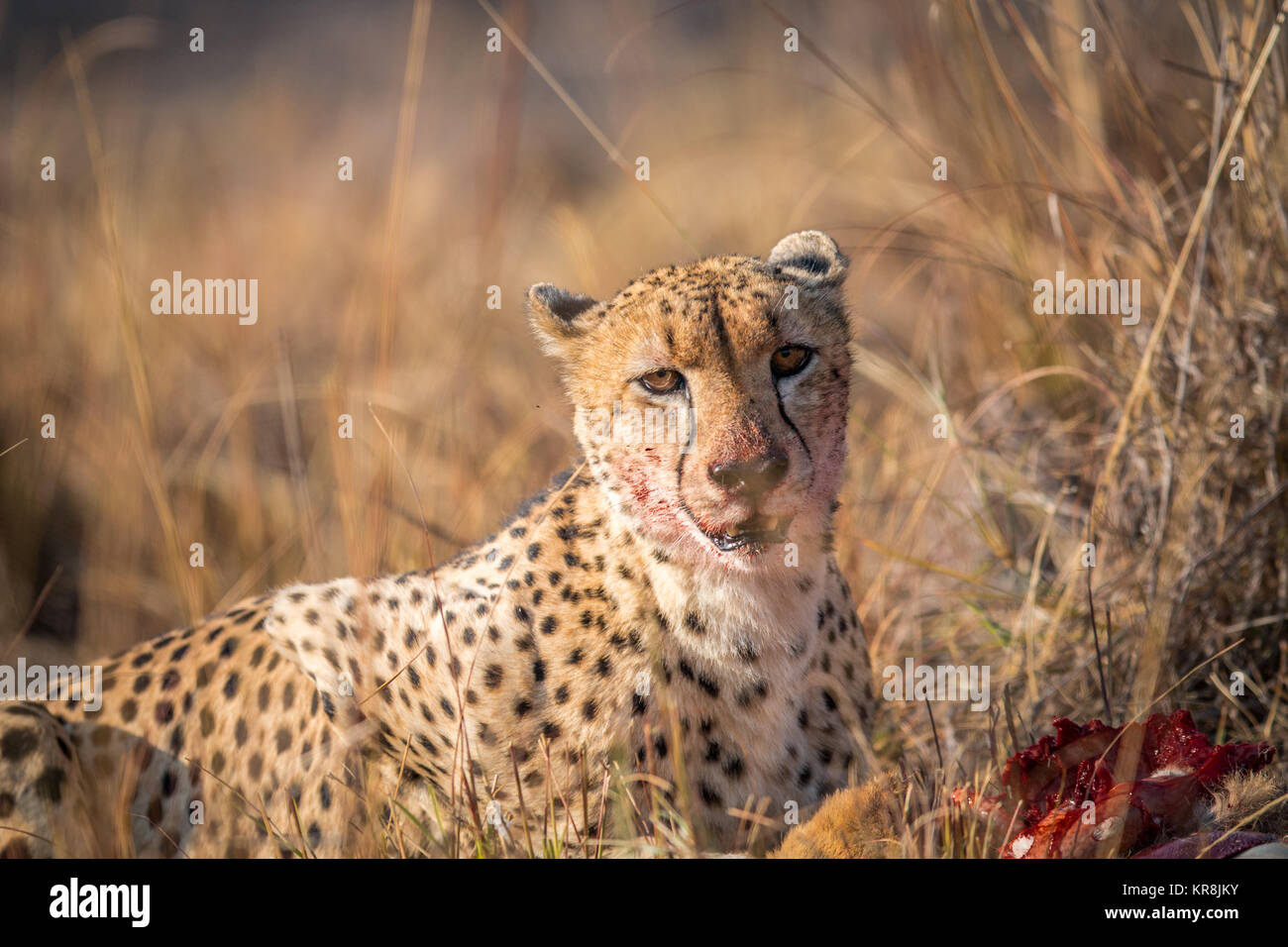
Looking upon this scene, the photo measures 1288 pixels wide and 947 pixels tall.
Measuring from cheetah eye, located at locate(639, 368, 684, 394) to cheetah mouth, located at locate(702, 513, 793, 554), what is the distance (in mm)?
273

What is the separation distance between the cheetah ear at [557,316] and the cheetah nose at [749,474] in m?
0.54

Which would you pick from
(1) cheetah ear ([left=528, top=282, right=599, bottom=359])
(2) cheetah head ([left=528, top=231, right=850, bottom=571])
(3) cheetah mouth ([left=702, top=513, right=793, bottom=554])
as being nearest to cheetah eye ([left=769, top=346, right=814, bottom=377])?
(2) cheetah head ([left=528, top=231, right=850, bottom=571])

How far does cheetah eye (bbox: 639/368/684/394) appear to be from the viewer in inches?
83.8

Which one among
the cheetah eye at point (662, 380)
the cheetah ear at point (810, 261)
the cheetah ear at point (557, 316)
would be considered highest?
the cheetah ear at point (810, 261)

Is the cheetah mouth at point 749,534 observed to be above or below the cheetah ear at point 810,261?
below

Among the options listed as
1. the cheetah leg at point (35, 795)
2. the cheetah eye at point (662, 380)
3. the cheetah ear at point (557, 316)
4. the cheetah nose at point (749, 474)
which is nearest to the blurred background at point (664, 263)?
the cheetah ear at point (557, 316)

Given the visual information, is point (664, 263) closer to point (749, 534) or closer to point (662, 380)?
point (662, 380)

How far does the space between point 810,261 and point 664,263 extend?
3.10 metres

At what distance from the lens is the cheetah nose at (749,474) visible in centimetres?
193

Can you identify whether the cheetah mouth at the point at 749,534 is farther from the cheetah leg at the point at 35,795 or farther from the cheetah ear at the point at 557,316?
the cheetah leg at the point at 35,795

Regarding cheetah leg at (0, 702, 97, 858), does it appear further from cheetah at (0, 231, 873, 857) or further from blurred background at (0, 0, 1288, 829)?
blurred background at (0, 0, 1288, 829)

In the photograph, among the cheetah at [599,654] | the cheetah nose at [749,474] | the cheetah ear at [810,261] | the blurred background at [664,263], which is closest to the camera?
the cheetah nose at [749,474]
